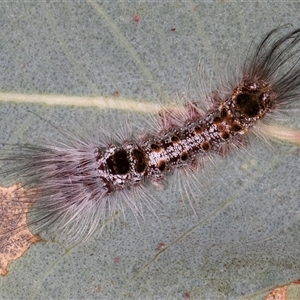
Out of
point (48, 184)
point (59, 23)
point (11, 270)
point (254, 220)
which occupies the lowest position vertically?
point (254, 220)

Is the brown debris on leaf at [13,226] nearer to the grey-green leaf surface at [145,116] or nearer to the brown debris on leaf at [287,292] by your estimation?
the grey-green leaf surface at [145,116]

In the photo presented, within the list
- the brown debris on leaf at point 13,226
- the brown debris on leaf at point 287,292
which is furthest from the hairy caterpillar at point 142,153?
the brown debris on leaf at point 287,292

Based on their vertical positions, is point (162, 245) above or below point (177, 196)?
below

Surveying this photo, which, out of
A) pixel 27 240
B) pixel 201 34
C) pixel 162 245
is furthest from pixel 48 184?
pixel 201 34

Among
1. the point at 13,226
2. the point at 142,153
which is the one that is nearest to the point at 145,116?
the point at 142,153

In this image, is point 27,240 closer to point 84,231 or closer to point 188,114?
point 84,231

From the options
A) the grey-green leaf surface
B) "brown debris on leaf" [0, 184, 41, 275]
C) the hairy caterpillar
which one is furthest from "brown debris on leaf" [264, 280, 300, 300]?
"brown debris on leaf" [0, 184, 41, 275]

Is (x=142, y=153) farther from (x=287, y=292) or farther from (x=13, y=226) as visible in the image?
(x=287, y=292)

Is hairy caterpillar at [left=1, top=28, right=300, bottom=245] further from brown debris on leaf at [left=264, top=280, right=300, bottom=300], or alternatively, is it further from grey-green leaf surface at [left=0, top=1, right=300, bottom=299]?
brown debris on leaf at [left=264, top=280, right=300, bottom=300]
